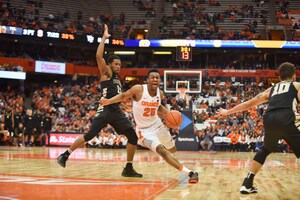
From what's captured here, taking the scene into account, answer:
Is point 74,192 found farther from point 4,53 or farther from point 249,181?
point 4,53

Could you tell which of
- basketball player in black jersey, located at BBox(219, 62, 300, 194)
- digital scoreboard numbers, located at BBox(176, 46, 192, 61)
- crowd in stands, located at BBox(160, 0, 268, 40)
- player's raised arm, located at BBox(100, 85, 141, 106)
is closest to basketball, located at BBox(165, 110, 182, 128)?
player's raised arm, located at BBox(100, 85, 141, 106)

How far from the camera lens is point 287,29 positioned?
1346 inches

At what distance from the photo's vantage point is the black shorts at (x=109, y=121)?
7.16 metres

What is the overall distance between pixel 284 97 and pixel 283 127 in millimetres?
375

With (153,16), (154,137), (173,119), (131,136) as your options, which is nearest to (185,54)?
(153,16)

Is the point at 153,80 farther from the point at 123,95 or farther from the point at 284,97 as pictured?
the point at 284,97

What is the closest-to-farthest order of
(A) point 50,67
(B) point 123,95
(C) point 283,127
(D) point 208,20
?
(C) point 283,127 → (B) point 123,95 → (A) point 50,67 → (D) point 208,20

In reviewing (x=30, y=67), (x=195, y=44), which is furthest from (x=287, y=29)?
(x=30, y=67)

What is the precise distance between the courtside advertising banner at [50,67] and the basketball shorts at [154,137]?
25469 mm

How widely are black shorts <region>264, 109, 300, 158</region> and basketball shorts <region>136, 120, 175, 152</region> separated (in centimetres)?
191

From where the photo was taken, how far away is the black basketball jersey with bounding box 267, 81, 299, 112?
16.5 feet

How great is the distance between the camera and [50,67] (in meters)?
31.3

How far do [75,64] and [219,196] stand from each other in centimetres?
2980

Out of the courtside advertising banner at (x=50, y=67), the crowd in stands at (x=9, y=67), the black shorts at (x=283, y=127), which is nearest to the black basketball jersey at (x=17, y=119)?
the crowd in stands at (x=9, y=67)
